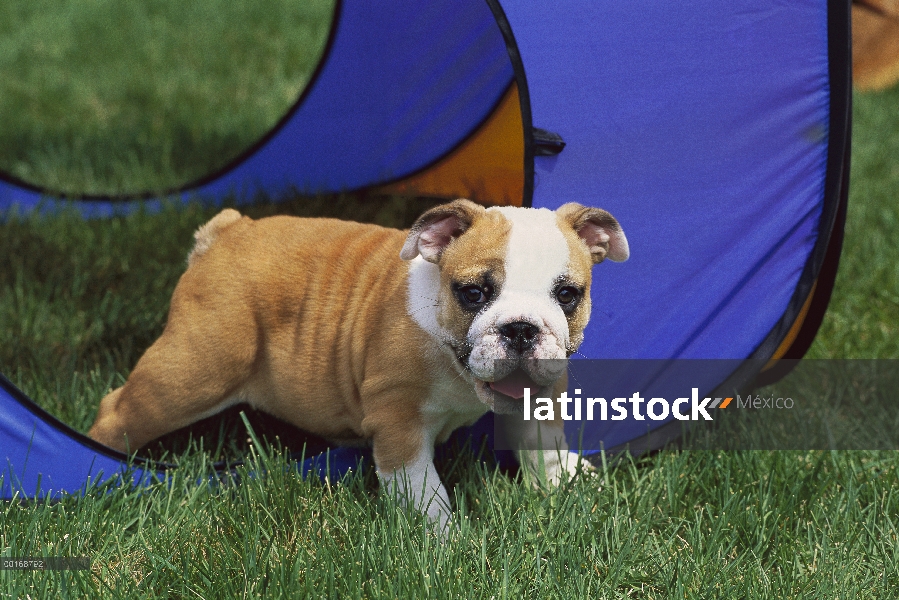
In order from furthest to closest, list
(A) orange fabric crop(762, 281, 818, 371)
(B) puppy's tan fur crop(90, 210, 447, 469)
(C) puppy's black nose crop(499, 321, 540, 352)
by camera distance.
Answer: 1. (A) orange fabric crop(762, 281, 818, 371)
2. (B) puppy's tan fur crop(90, 210, 447, 469)
3. (C) puppy's black nose crop(499, 321, 540, 352)

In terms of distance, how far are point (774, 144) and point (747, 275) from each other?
13.9 inches

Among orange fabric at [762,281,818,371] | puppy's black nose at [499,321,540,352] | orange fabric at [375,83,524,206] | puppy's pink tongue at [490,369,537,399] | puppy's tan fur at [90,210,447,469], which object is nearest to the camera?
puppy's black nose at [499,321,540,352]

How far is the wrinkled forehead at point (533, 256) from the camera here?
6.57 ft

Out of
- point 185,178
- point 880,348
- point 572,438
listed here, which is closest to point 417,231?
point 572,438

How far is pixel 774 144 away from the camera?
2.66 metres

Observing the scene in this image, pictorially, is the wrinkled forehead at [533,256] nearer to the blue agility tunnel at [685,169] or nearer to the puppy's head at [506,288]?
the puppy's head at [506,288]

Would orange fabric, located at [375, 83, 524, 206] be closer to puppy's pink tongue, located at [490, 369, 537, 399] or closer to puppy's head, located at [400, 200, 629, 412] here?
puppy's head, located at [400, 200, 629, 412]

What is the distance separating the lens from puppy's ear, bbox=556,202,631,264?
7.11 feet

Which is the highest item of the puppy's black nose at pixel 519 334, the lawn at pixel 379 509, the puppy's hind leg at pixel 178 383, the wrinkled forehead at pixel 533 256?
the wrinkled forehead at pixel 533 256

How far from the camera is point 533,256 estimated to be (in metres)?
2.01

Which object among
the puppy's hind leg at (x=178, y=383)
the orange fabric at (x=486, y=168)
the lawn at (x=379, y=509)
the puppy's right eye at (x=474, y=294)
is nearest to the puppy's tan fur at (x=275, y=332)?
the puppy's hind leg at (x=178, y=383)

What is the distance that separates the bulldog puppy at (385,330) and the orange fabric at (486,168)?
1.49m

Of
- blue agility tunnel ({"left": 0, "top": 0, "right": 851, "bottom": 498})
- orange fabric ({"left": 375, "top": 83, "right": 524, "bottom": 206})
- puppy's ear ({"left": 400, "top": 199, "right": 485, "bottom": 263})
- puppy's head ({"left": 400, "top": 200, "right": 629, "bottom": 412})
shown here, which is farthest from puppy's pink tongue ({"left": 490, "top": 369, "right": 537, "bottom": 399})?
orange fabric ({"left": 375, "top": 83, "right": 524, "bottom": 206})

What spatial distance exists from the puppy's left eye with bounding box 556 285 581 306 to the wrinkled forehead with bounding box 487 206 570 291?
0.11 ft
